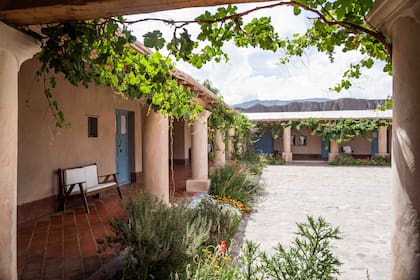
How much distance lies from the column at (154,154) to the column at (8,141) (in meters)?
3.04

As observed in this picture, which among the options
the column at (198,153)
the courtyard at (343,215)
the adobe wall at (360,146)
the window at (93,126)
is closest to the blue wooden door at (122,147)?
the window at (93,126)

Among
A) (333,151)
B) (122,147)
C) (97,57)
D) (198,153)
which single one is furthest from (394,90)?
(333,151)

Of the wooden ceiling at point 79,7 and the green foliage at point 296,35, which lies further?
the green foliage at point 296,35

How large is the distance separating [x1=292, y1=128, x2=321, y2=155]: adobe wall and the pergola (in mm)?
21594

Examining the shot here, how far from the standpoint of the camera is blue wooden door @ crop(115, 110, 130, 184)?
8975 mm

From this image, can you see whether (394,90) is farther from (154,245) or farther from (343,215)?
(343,215)

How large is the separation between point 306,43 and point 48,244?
4.27 meters

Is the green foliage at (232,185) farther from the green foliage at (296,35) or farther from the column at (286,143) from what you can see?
the column at (286,143)

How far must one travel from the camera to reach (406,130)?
1643mm

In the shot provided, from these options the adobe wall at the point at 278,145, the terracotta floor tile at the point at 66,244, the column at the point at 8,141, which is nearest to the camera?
the column at the point at 8,141

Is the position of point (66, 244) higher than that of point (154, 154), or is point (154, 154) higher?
point (154, 154)

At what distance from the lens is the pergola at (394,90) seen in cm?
162

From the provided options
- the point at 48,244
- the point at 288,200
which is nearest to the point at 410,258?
the point at 48,244

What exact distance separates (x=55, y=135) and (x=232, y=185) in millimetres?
4558
